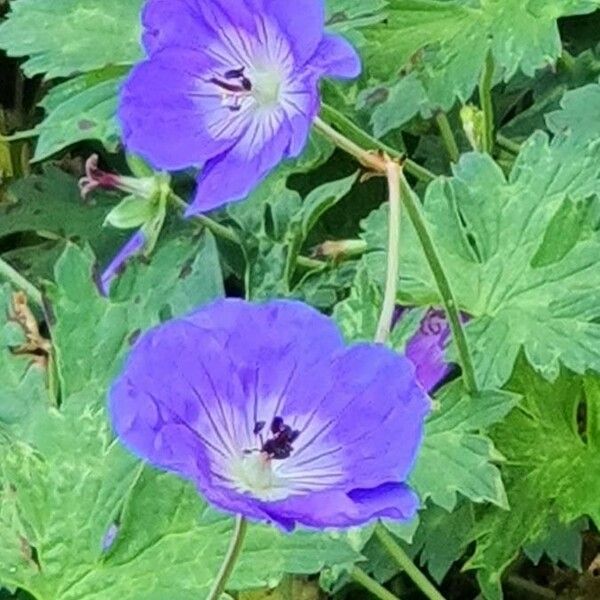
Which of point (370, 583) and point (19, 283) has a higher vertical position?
point (19, 283)

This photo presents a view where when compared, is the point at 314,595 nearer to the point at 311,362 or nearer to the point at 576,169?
the point at 576,169

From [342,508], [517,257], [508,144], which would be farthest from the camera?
[508,144]

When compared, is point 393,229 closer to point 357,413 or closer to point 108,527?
point 357,413

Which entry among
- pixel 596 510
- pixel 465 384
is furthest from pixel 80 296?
pixel 596 510

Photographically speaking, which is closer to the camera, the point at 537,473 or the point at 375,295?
the point at 375,295

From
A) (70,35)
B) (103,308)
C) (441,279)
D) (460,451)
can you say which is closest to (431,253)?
(441,279)

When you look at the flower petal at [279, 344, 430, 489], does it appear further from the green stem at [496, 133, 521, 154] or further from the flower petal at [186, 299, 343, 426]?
the green stem at [496, 133, 521, 154]

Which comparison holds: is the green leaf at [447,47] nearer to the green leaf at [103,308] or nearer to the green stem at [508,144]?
the green stem at [508,144]
